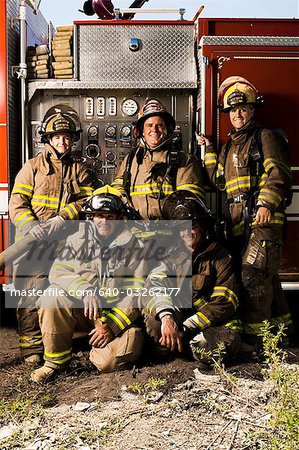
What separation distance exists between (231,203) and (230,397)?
1890 millimetres

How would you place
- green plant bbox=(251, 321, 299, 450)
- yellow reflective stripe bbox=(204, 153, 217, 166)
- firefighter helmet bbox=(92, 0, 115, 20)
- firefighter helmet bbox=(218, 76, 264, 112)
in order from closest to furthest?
green plant bbox=(251, 321, 299, 450), firefighter helmet bbox=(218, 76, 264, 112), yellow reflective stripe bbox=(204, 153, 217, 166), firefighter helmet bbox=(92, 0, 115, 20)

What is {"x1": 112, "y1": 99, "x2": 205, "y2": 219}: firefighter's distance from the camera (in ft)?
17.1

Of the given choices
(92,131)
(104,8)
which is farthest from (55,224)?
(104,8)

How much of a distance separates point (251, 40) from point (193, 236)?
2100 millimetres

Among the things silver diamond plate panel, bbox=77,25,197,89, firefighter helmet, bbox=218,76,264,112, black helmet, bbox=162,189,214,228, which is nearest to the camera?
black helmet, bbox=162,189,214,228

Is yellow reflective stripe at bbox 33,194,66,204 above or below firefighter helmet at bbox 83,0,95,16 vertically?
below

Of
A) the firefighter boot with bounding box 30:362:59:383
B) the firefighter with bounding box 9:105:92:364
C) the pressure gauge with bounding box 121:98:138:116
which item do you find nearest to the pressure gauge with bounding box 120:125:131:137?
the pressure gauge with bounding box 121:98:138:116

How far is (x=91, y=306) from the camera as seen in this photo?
449 cm

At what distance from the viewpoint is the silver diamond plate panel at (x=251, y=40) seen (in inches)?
220

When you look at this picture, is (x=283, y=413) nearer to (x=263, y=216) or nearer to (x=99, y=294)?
(x=99, y=294)

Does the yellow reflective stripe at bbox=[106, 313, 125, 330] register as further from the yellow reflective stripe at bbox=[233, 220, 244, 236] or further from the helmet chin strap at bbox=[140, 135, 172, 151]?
the helmet chin strap at bbox=[140, 135, 172, 151]

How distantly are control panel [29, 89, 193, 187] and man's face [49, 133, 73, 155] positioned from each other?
0.86 meters

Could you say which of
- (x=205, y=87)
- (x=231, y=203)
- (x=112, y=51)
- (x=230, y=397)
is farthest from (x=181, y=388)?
(x=112, y=51)

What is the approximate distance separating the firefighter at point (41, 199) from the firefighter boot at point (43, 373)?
46 centimetres
